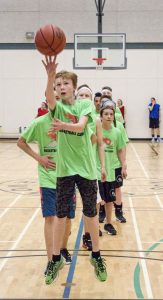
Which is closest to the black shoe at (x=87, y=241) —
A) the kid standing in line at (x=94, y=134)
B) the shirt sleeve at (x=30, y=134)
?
the kid standing in line at (x=94, y=134)

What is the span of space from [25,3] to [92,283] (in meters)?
20.0

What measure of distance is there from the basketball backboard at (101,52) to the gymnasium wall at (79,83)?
431 centimetres

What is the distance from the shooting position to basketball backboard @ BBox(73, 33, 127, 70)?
1822 cm

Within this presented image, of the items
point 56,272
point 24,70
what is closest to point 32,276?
point 56,272

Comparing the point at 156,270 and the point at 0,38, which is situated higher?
the point at 0,38

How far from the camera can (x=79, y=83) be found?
2320cm

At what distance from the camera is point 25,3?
918 inches

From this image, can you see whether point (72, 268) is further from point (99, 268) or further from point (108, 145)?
point (108, 145)

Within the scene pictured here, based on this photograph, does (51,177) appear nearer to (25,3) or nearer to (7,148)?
(7,148)

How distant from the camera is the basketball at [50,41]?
4.52m

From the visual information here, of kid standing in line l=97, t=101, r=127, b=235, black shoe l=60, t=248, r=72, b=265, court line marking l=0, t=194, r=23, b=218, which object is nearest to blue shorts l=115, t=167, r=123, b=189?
kid standing in line l=97, t=101, r=127, b=235

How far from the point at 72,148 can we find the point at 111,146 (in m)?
2.50

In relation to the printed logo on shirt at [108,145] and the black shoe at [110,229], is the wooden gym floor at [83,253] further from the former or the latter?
the printed logo on shirt at [108,145]

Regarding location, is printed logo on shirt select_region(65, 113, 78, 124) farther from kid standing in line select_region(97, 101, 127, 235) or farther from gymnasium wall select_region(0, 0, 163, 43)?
gymnasium wall select_region(0, 0, 163, 43)
